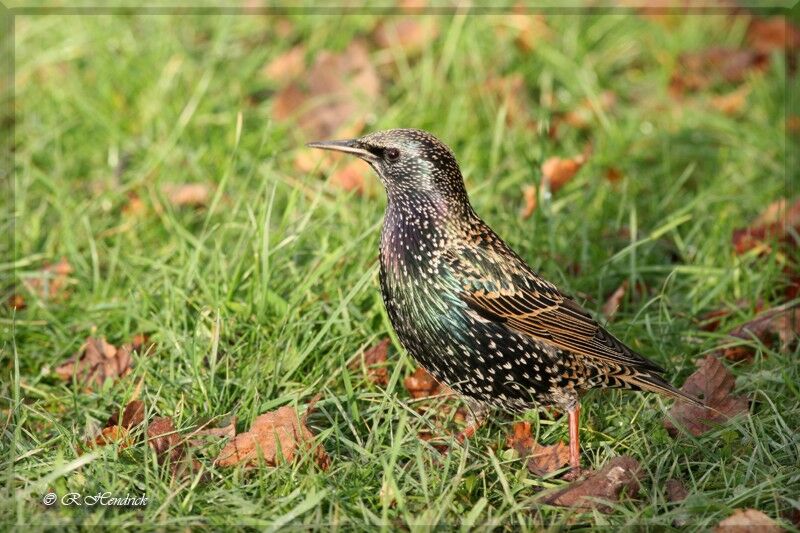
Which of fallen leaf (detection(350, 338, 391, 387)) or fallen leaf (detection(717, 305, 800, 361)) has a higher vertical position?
fallen leaf (detection(717, 305, 800, 361))

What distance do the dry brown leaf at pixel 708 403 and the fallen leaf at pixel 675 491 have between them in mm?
258

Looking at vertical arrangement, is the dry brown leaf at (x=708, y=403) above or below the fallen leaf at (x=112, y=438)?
above

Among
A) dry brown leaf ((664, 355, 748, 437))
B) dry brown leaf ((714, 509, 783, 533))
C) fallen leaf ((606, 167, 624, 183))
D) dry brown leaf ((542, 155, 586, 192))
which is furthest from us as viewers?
fallen leaf ((606, 167, 624, 183))

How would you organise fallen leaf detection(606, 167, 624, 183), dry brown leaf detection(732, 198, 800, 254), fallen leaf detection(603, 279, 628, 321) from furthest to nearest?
fallen leaf detection(606, 167, 624, 183) → dry brown leaf detection(732, 198, 800, 254) → fallen leaf detection(603, 279, 628, 321)

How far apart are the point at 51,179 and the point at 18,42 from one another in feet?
4.84

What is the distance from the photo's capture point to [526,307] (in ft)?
13.4

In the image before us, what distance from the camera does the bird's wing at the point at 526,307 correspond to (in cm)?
402

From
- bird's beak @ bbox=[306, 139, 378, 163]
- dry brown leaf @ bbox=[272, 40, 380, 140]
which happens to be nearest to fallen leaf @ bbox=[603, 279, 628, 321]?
bird's beak @ bbox=[306, 139, 378, 163]

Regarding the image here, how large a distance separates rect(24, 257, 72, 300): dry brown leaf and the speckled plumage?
1.54 m

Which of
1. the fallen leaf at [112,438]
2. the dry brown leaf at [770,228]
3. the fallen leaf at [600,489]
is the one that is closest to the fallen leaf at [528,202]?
the dry brown leaf at [770,228]

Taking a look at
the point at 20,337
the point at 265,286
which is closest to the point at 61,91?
the point at 20,337

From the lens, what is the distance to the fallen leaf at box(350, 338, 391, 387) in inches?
173

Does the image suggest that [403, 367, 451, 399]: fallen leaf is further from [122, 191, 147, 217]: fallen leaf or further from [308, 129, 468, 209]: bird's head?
[122, 191, 147, 217]: fallen leaf

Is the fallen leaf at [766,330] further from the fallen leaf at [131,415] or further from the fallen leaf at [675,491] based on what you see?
the fallen leaf at [131,415]
